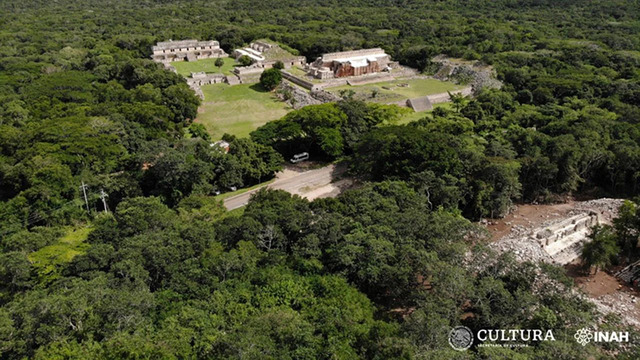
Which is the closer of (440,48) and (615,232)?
(615,232)

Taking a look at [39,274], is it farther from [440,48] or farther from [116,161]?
[440,48]

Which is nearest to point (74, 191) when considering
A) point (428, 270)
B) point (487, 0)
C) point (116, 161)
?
point (116, 161)

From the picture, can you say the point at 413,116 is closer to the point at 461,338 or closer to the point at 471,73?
the point at 471,73

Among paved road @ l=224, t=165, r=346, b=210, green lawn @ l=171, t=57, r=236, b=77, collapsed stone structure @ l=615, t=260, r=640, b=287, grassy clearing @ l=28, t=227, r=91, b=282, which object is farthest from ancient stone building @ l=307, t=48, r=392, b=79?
collapsed stone structure @ l=615, t=260, r=640, b=287

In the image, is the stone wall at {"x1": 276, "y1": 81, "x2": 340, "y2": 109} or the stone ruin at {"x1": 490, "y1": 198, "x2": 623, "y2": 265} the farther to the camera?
the stone wall at {"x1": 276, "y1": 81, "x2": 340, "y2": 109}

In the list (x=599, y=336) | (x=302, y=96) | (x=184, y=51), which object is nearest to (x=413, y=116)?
(x=302, y=96)

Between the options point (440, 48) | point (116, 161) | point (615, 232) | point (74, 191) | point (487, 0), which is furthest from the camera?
point (487, 0)

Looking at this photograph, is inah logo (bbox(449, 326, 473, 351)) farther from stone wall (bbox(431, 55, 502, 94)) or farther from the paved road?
stone wall (bbox(431, 55, 502, 94))

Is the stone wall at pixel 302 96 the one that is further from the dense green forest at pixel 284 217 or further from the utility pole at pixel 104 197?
the utility pole at pixel 104 197
